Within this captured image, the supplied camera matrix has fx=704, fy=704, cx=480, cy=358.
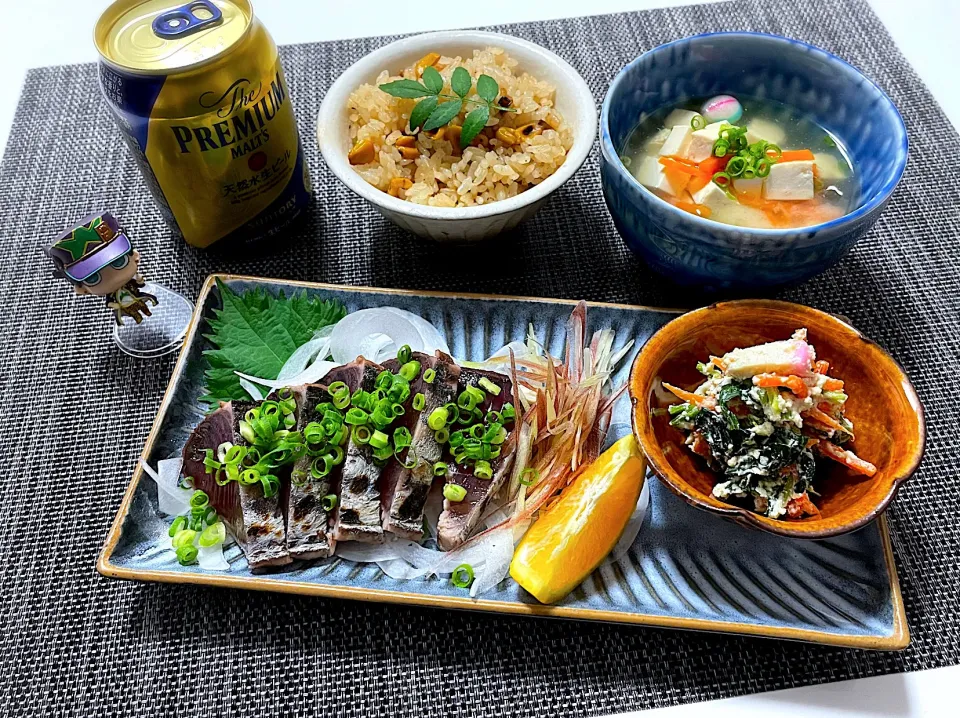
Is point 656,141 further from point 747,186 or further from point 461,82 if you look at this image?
point 461,82

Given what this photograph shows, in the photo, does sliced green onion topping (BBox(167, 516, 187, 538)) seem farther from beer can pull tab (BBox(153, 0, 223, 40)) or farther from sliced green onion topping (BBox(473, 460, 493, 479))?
beer can pull tab (BBox(153, 0, 223, 40))

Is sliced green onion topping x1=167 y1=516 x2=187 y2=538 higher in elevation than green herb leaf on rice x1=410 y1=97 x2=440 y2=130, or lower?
lower

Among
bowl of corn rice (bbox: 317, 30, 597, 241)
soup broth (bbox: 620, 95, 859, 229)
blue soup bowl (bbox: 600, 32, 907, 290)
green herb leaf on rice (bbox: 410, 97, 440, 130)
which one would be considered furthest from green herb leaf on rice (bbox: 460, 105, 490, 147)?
soup broth (bbox: 620, 95, 859, 229)

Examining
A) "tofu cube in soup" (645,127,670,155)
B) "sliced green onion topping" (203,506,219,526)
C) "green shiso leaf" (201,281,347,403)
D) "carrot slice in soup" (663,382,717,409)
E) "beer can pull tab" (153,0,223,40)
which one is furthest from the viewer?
"tofu cube in soup" (645,127,670,155)

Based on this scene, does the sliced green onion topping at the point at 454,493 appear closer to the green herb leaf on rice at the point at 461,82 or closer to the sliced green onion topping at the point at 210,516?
the sliced green onion topping at the point at 210,516

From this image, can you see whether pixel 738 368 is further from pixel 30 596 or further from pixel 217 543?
pixel 30 596

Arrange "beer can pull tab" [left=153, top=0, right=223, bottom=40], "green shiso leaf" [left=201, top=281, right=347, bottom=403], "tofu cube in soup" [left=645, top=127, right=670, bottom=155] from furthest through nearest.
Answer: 1. "tofu cube in soup" [left=645, top=127, right=670, bottom=155]
2. "green shiso leaf" [left=201, top=281, right=347, bottom=403]
3. "beer can pull tab" [left=153, top=0, right=223, bottom=40]

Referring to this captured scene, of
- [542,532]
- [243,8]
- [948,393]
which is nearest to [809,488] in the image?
[542,532]

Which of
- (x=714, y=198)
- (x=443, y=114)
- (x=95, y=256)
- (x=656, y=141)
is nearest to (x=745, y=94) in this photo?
(x=656, y=141)
